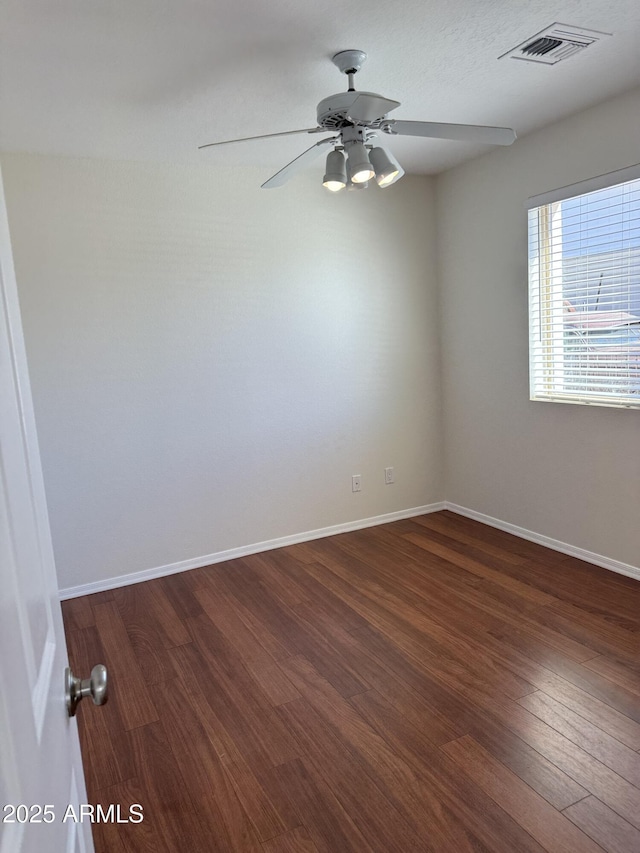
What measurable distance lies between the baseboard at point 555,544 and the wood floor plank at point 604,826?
1.73 m

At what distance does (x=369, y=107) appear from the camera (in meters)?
1.96

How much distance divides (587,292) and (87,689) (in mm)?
3230

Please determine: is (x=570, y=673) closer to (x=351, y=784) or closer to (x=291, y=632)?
(x=351, y=784)

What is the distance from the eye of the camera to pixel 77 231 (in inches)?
126

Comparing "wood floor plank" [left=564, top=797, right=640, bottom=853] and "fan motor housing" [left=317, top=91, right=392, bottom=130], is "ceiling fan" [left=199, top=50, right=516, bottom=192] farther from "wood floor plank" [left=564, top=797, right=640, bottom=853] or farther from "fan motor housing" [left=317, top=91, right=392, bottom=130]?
"wood floor plank" [left=564, top=797, right=640, bottom=853]

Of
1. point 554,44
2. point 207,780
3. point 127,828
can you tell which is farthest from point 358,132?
point 127,828

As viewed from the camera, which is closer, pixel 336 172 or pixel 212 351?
pixel 336 172

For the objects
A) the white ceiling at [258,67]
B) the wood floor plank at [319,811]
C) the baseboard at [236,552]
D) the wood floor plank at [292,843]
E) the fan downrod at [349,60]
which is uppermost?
the white ceiling at [258,67]

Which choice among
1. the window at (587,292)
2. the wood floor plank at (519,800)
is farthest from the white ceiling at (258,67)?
the wood floor plank at (519,800)

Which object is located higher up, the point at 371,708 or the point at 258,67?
the point at 258,67

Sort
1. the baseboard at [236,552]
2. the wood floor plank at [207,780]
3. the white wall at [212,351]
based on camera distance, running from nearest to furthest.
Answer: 1. the wood floor plank at [207,780]
2. the white wall at [212,351]
3. the baseboard at [236,552]

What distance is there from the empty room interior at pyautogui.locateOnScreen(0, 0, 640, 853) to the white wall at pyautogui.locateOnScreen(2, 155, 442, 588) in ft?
0.06

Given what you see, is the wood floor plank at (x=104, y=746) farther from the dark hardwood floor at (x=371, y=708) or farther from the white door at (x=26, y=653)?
the white door at (x=26, y=653)

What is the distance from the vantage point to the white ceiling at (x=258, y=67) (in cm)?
195
